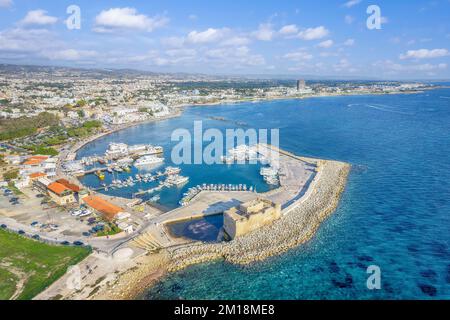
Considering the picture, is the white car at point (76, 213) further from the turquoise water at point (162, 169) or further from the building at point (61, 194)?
the turquoise water at point (162, 169)

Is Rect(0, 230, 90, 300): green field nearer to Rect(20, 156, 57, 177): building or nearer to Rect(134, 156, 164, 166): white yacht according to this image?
Rect(20, 156, 57, 177): building

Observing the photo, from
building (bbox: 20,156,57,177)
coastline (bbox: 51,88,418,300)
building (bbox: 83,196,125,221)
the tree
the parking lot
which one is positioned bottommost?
coastline (bbox: 51,88,418,300)

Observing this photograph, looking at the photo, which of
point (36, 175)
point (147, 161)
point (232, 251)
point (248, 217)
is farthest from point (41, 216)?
point (147, 161)

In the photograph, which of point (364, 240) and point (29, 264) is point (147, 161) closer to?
point (29, 264)

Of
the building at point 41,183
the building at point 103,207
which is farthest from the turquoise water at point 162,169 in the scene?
the building at point 41,183

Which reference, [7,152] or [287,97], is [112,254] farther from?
[287,97]

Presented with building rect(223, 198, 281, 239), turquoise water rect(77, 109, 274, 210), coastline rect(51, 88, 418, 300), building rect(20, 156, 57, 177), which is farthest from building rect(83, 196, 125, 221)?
building rect(20, 156, 57, 177)
